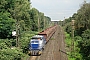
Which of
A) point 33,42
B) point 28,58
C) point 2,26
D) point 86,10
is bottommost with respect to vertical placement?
point 28,58

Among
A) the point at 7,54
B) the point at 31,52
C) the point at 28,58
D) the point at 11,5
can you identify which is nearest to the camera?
the point at 7,54

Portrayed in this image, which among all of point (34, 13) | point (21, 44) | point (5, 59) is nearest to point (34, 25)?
point (34, 13)

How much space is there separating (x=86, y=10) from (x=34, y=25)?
3805cm

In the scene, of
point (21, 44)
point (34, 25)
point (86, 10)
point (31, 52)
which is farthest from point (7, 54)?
point (34, 25)

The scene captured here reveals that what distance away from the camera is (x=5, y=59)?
19.2 m

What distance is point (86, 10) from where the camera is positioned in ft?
153

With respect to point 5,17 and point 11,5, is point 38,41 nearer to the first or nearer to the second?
point 5,17

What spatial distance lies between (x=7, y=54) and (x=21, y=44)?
984 centimetres

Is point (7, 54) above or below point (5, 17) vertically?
below

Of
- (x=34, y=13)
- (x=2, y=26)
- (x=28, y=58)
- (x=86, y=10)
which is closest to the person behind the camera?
(x=28, y=58)

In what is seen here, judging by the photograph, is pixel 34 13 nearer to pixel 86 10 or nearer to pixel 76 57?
pixel 86 10

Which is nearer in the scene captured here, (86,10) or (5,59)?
(5,59)

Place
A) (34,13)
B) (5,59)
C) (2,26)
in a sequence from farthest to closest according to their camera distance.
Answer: (34,13) < (2,26) < (5,59)

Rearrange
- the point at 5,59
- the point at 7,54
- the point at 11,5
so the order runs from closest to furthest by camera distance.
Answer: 1. the point at 5,59
2. the point at 7,54
3. the point at 11,5
